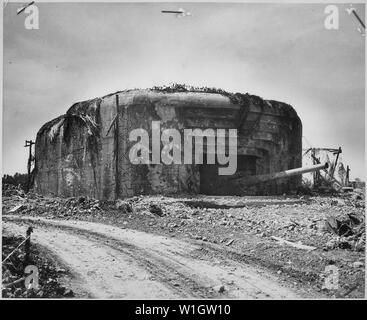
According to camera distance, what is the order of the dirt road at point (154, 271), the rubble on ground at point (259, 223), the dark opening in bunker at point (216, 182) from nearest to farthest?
the dirt road at point (154, 271) → the rubble on ground at point (259, 223) → the dark opening in bunker at point (216, 182)

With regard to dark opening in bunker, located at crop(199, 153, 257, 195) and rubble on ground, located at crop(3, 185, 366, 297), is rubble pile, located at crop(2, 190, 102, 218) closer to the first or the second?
rubble on ground, located at crop(3, 185, 366, 297)

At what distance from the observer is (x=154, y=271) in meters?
6.81

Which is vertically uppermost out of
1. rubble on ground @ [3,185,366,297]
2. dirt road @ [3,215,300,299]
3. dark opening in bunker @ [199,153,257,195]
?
dark opening in bunker @ [199,153,257,195]

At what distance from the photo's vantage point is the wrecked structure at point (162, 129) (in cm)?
1203

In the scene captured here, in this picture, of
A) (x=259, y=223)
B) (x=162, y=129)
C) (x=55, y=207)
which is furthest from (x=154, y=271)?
(x=162, y=129)

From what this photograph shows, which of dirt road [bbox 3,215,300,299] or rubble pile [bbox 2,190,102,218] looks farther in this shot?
rubble pile [bbox 2,190,102,218]

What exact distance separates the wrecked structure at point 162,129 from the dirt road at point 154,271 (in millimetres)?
4201

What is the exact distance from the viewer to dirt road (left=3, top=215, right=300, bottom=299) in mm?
6537

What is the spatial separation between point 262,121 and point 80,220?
6.14 meters

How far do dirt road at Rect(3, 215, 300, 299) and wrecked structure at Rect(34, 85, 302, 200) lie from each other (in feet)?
13.8

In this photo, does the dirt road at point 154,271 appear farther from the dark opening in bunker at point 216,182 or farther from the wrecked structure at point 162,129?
the dark opening in bunker at point 216,182

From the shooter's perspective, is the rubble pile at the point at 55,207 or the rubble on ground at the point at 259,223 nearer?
the rubble on ground at the point at 259,223

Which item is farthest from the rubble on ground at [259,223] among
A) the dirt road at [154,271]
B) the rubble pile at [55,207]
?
the dirt road at [154,271]

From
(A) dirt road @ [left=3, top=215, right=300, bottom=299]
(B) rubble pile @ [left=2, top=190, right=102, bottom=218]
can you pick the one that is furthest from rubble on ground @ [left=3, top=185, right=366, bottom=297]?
(A) dirt road @ [left=3, top=215, right=300, bottom=299]
